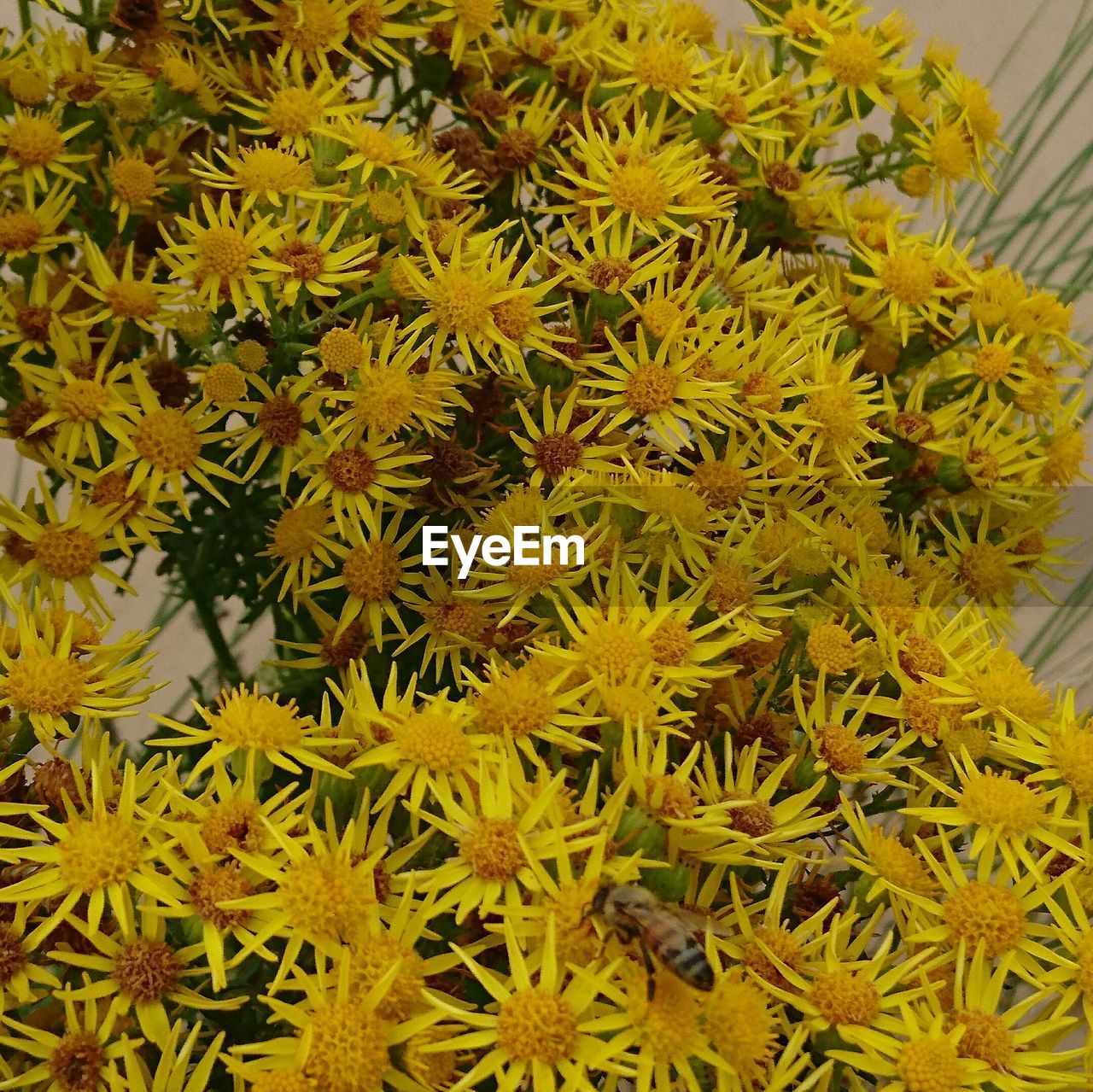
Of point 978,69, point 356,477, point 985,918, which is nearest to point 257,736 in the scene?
point 356,477

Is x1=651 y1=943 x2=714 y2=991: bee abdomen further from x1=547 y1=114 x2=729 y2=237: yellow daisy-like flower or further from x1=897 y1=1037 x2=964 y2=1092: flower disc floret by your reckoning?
x1=547 y1=114 x2=729 y2=237: yellow daisy-like flower

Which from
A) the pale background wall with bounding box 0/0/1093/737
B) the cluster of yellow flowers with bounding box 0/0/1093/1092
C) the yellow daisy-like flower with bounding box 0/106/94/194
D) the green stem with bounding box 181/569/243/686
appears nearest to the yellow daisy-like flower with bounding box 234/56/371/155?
the cluster of yellow flowers with bounding box 0/0/1093/1092

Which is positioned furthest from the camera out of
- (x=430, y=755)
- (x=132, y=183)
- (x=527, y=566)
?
(x=132, y=183)

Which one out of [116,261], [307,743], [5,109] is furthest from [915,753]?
[5,109]

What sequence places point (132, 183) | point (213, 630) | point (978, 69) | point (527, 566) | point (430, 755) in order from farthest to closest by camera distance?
point (978, 69)
point (213, 630)
point (132, 183)
point (527, 566)
point (430, 755)

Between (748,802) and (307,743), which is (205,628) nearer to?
(307,743)

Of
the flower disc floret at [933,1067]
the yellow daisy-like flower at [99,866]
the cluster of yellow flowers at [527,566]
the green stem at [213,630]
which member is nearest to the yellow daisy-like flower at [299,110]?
the cluster of yellow flowers at [527,566]

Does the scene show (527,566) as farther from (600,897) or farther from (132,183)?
(132,183)
